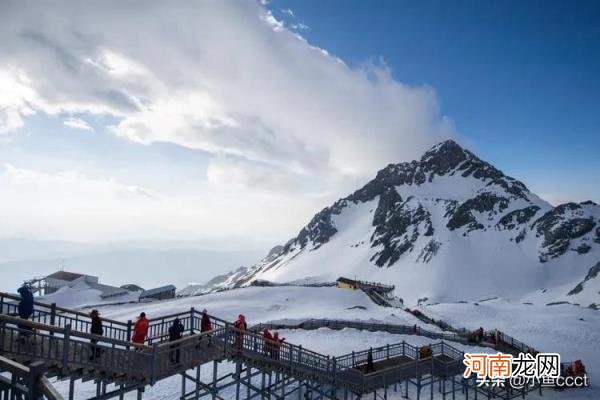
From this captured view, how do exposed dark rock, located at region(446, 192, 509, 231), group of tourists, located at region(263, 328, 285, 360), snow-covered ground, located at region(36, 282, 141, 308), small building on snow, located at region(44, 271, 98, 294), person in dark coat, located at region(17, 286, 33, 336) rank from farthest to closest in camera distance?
exposed dark rock, located at region(446, 192, 509, 231) < small building on snow, located at region(44, 271, 98, 294) < snow-covered ground, located at region(36, 282, 141, 308) < group of tourists, located at region(263, 328, 285, 360) < person in dark coat, located at region(17, 286, 33, 336)

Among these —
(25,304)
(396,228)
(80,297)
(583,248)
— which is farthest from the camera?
(396,228)

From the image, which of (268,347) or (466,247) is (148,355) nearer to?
(268,347)

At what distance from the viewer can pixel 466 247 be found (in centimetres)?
14538

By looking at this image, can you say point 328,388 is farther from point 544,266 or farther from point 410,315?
point 544,266

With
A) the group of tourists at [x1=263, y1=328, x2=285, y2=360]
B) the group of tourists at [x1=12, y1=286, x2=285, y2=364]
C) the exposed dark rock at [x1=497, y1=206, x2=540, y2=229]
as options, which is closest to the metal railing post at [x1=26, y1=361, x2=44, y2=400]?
the group of tourists at [x1=12, y1=286, x2=285, y2=364]

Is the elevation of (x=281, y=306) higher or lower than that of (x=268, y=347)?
lower

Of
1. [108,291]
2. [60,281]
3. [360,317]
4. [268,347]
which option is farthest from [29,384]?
[60,281]

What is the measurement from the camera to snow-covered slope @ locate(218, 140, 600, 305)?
125438mm

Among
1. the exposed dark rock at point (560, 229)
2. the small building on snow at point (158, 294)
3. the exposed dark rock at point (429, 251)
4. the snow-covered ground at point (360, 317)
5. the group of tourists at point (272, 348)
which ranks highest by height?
the exposed dark rock at point (560, 229)

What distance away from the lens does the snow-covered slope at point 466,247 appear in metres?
125

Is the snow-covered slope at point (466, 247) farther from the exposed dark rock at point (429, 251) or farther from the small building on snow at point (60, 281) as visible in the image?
the small building on snow at point (60, 281)

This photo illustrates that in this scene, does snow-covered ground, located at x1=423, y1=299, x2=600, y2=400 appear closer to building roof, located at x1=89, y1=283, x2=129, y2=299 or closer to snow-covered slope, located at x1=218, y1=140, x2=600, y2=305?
snow-covered slope, located at x1=218, y1=140, x2=600, y2=305

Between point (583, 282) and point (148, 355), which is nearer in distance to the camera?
point (148, 355)

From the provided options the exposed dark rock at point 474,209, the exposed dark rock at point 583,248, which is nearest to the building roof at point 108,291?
the exposed dark rock at point 474,209
